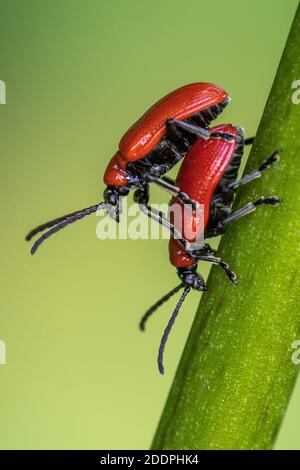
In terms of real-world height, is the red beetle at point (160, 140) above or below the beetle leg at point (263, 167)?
below

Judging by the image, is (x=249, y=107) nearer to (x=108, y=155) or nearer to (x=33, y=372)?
(x=108, y=155)

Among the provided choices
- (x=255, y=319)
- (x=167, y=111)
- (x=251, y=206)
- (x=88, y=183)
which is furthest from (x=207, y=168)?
(x=88, y=183)

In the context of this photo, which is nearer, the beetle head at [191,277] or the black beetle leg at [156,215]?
the black beetle leg at [156,215]

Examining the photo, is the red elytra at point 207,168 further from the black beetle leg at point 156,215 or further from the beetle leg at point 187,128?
the black beetle leg at point 156,215

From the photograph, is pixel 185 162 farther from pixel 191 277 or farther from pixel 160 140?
pixel 191 277

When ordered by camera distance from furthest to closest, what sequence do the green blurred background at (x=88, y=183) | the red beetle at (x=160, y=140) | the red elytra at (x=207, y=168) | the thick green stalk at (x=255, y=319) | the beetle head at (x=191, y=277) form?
the green blurred background at (x=88, y=183), the beetle head at (x=191, y=277), the red beetle at (x=160, y=140), the red elytra at (x=207, y=168), the thick green stalk at (x=255, y=319)

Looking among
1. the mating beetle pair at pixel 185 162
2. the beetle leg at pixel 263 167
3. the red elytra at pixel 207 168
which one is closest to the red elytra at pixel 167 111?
the mating beetle pair at pixel 185 162
